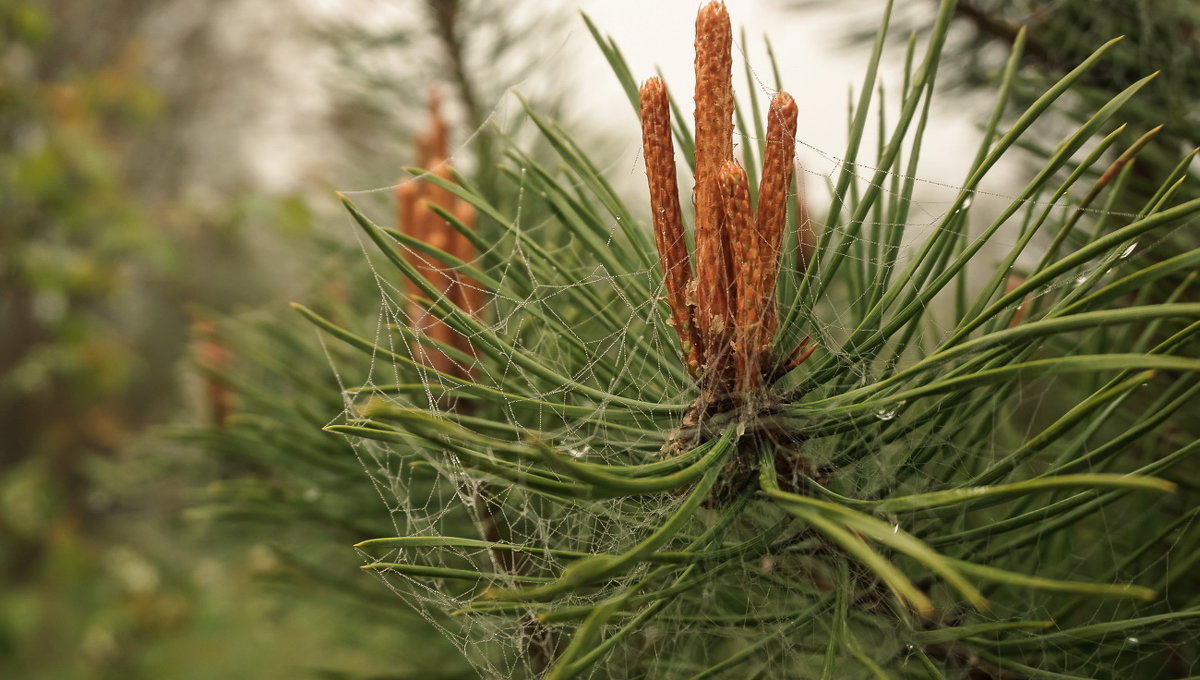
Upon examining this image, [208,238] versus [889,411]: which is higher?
[889,411]

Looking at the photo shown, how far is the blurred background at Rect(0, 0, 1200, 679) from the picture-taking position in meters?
0.32

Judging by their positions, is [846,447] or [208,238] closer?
[846,447]

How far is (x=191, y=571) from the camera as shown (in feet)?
3.32

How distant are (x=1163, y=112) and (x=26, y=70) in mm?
1587

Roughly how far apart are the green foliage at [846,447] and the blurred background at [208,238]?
31 millimetres

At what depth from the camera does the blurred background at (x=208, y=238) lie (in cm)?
32

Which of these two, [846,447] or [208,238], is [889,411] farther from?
[208,238]

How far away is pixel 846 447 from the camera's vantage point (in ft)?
0.56

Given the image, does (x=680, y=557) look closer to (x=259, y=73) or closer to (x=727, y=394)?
(x=727, y=394)

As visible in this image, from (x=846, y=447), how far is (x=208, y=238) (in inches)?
68.5

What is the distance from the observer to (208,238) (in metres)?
1.62

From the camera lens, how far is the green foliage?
0.12 metres

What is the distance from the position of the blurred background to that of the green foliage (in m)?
0.03

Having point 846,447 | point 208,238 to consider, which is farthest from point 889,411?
point 208,238
